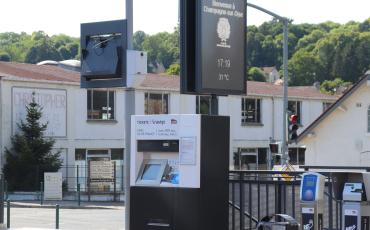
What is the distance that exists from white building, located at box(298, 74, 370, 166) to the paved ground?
480 inches

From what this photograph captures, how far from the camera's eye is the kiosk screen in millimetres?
12164

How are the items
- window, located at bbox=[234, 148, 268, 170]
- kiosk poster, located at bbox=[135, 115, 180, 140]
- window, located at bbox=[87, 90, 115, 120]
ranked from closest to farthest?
1. kiosk poster, located at bbox=[135, 115, 180, 140]
2. window, located at bbox=[87, 90, 115, 120]
3. window, located at bbox=[234, 148, 268, 170]

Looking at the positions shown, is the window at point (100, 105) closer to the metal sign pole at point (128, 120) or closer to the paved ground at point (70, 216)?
the paved ground at point (70, 216)

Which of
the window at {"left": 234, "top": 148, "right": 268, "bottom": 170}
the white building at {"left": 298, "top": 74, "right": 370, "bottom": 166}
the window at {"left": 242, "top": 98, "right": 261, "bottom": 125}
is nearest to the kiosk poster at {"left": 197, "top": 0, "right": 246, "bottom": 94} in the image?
the white building at {"left": 298, "top": 74, "right": 370, "bottom": 166}

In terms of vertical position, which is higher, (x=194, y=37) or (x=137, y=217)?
(x=194, y=37)

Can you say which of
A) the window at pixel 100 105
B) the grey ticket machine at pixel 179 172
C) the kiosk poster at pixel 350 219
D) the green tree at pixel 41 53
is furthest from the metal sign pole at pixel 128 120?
the green tree at pixel 41 53

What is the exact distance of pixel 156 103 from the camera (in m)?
50.4

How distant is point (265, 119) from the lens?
57312 mm

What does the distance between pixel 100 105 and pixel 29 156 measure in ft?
22.8

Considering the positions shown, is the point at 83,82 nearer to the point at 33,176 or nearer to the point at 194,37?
the point at 194,37

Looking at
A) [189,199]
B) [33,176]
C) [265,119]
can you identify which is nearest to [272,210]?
[189,199]

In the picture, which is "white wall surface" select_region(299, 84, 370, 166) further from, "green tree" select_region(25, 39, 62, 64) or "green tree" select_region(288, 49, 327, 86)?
"green tree" select_region(25, 39, 62, 64)

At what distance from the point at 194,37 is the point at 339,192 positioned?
3.36 m

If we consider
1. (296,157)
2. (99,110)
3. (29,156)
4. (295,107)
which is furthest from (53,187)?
(295,107)
